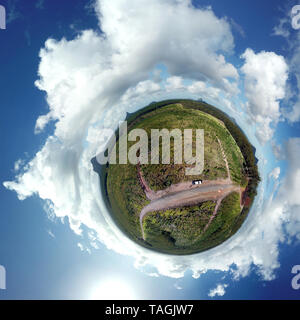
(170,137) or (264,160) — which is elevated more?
(170,137)

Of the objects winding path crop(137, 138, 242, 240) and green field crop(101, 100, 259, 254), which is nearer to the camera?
winding path crop(137, 138, 242, 240)

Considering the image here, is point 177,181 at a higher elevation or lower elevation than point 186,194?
higher

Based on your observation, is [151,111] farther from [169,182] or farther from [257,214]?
[257,214]

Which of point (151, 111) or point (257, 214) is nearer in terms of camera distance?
point (257, 214)

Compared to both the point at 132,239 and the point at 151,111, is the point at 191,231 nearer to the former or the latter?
the point at 132,239

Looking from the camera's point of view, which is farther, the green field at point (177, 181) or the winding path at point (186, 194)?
the green field at point (177, 181)

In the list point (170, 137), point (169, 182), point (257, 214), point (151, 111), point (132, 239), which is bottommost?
point (132, 239)

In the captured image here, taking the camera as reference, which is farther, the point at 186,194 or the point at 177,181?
the point at 186,194

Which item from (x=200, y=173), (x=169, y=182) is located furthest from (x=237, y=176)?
(x=169, y=182)
